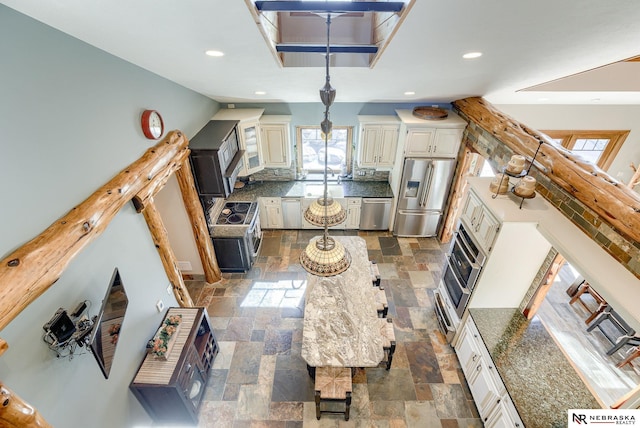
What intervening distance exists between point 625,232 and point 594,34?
1.51 metres

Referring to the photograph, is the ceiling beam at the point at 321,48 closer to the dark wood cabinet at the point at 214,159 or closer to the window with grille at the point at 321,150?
the dark wood cabinet at the point at 214,159

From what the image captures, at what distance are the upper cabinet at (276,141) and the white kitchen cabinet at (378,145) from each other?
1.49m

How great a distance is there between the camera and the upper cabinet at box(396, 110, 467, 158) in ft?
16.1

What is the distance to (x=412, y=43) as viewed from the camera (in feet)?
6.98

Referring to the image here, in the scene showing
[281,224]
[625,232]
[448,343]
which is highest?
[625,232]

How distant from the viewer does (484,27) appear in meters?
1.89

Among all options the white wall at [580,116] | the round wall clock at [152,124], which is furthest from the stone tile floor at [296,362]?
the white wall at [580,116]

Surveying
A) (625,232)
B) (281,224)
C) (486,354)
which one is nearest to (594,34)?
(625,232)

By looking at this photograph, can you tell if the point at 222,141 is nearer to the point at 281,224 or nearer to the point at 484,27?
the point at 281,224

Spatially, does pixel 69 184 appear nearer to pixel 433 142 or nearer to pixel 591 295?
pixel 433 142

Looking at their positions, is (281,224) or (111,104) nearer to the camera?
(111,104)

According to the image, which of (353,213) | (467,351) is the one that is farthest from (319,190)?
(467,351)

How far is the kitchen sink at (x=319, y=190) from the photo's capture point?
5.79 metres

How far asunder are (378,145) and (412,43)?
3.48 metres
